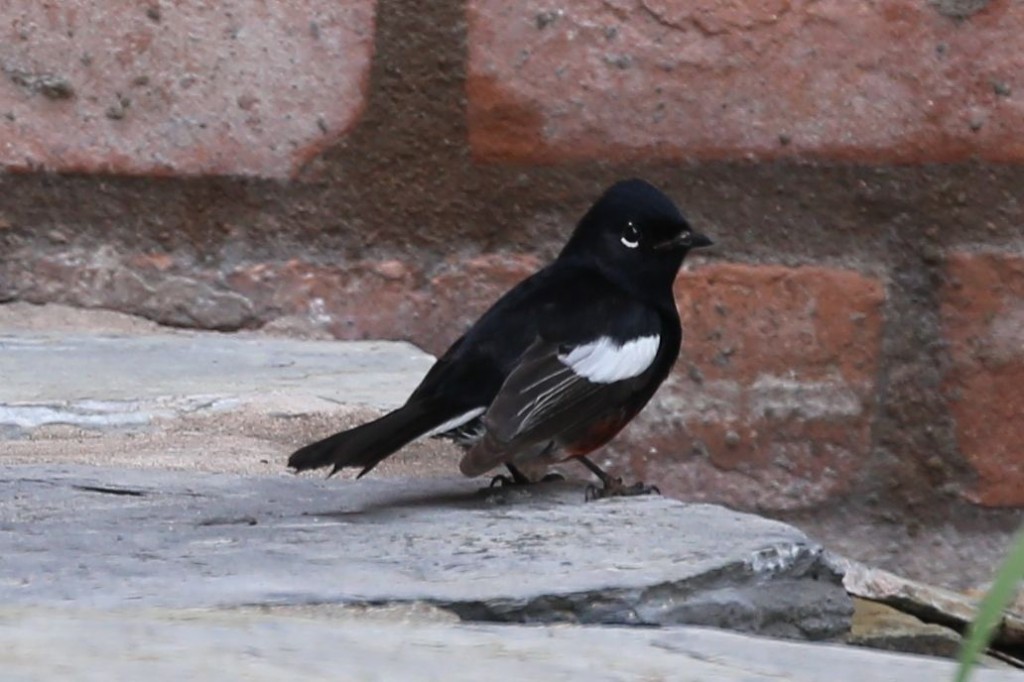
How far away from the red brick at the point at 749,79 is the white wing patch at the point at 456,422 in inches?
14.8

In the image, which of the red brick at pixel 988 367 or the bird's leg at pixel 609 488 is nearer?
the bird's leg at pixel 609 488

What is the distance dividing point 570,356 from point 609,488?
0.41 ft

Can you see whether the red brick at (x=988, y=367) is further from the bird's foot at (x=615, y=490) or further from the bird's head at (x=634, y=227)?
the bird's foot at (x=615, y=490)

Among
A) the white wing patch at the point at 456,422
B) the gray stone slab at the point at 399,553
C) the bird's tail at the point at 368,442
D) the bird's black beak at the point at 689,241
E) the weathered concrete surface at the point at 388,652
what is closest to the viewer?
the weathered concrete surface at the point at 388,652

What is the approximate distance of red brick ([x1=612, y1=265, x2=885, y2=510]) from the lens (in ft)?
6.14

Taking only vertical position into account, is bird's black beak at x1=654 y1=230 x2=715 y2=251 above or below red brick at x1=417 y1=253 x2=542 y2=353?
above

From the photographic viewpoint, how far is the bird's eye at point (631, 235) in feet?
6.07

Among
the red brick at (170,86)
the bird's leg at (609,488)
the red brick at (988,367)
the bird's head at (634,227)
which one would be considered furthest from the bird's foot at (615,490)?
the red brick at (170,86)

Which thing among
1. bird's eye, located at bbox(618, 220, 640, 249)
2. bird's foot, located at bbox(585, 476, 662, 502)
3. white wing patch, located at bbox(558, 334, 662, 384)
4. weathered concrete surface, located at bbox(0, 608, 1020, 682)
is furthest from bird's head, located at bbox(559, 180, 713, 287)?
weathered concrete surface, located at bbox(0, 608, 1020, 682)

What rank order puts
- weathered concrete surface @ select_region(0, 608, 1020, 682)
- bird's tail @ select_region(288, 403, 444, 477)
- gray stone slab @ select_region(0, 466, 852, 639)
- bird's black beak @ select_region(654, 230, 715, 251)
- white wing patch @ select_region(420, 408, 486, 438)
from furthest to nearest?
bird's black beak @ select_region(654, 230, 715, 251) < white wing patch @ select_region(420, 408, 486, 438) < bird's tail @ select_region(288, 403, 444, 477) < gray stone slab @ select_region(0, 466, 852, 639) < weathered concrete surface @ select_region(0, 608, 1020, 682)

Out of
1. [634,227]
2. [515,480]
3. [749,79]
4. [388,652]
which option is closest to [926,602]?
[515,480]

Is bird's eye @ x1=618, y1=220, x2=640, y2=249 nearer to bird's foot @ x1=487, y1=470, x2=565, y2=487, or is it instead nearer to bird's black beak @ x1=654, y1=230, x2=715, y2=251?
bird's black beak @ x1=654, y1=230, x2=715, y2=251

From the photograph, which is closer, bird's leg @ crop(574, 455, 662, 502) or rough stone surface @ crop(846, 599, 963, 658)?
rough stone surface @ crop(846, 599, 963, 658)

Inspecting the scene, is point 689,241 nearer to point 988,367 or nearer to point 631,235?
point 631,235
